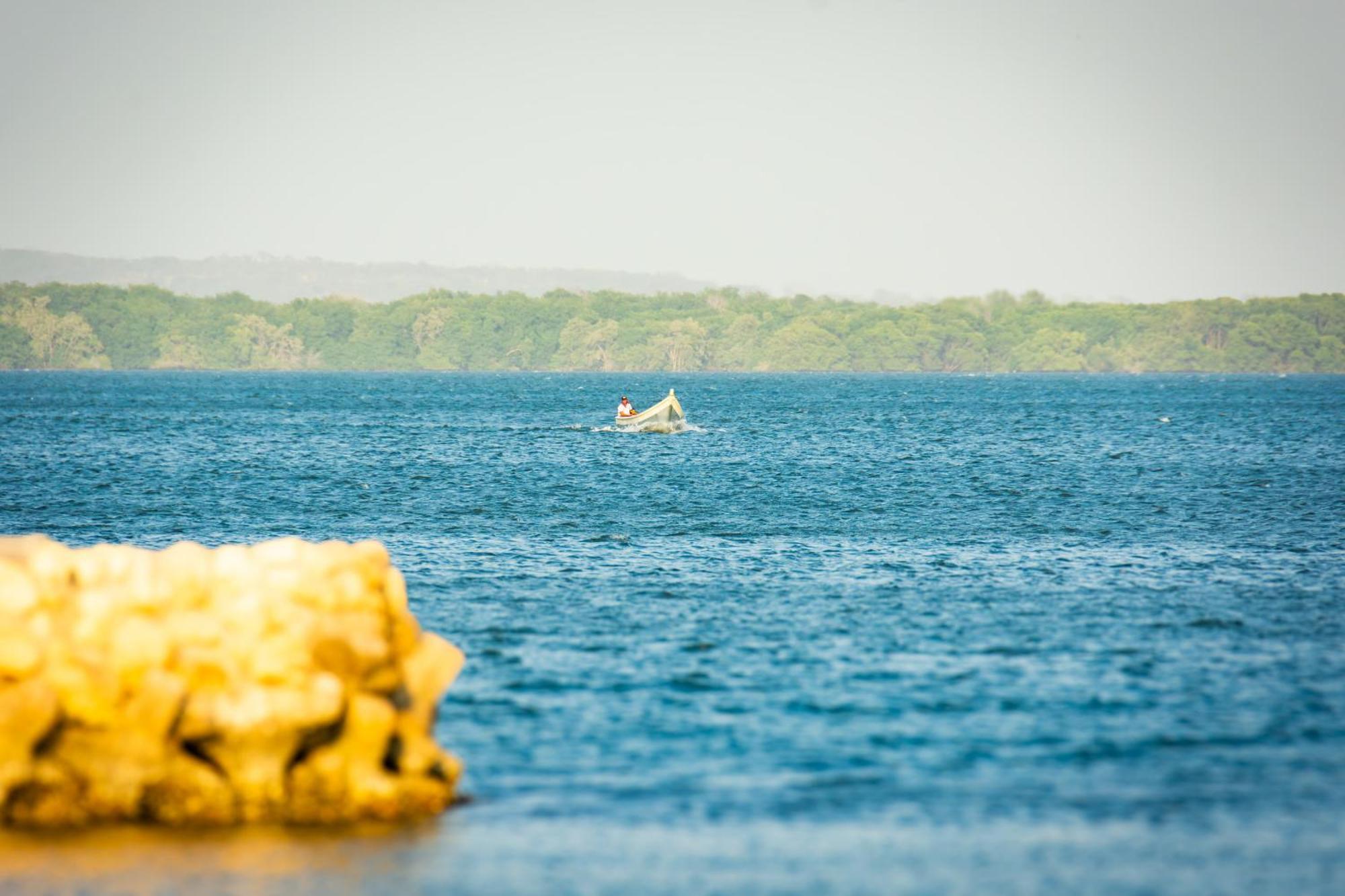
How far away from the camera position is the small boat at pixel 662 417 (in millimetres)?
105625

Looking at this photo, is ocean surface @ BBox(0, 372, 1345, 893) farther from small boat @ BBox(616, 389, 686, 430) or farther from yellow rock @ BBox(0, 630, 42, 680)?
small boat @ BBox(616, 389, 686, 430)

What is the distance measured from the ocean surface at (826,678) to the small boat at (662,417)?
104 feet

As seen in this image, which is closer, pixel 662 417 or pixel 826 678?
pixel 826 678

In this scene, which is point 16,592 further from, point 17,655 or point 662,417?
point 662,417

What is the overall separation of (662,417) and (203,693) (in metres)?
86.8

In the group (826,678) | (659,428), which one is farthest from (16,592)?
(659,428)

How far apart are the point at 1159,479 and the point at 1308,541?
24.9m

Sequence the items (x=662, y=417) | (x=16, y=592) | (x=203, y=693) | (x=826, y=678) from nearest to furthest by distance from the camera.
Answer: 1. (x=16, y=592)
2. (x=203, y=693)
3. (x=826, y=678)
4. (x=662, y=417)

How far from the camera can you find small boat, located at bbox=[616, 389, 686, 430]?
106m

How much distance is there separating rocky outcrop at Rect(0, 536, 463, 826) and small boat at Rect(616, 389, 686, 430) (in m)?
85.1

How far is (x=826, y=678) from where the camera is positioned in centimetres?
2784

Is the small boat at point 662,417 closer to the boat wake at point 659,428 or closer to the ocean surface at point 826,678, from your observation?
the boat wake at point 659,428

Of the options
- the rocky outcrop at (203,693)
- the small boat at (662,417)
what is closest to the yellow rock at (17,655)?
the rocky outcrop at (203,693)

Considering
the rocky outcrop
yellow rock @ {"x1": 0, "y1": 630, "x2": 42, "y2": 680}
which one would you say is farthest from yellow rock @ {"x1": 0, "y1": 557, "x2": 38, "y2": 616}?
yellow rock @ {"x1": 0, "y1": 630, "x2": 42, "y2": 680}
